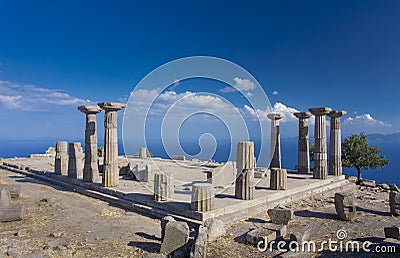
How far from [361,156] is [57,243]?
21086mm

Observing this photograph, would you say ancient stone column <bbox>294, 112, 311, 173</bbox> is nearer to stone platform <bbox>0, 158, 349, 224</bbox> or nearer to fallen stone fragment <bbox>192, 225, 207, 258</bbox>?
stone platform <bbox>0, 158, 349, 224</bbox>

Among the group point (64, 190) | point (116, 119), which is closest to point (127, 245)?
point (116, 119)

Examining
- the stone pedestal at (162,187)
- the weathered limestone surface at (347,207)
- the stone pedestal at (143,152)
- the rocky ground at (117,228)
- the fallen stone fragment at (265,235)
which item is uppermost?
the stone pedestal at (143,152)

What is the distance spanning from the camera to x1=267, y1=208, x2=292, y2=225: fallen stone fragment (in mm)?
9406

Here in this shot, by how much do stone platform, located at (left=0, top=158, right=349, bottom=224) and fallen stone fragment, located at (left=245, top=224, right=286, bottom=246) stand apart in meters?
1.71

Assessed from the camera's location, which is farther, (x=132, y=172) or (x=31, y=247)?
(x=132, y=172)

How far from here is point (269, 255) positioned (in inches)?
286

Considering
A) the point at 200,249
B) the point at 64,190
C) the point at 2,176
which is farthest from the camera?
the point at 2,176

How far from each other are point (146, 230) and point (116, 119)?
6390mm

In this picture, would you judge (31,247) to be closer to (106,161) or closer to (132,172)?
(106,161)

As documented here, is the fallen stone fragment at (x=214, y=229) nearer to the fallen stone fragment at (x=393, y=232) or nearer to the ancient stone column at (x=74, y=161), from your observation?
the fallen stone fragment at (x=393, y=232)

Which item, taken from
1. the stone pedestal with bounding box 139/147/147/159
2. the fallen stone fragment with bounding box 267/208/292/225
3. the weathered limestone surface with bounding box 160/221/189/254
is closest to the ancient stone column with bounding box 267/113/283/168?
the fallen stone fragment with bounding box 267/208/292/225

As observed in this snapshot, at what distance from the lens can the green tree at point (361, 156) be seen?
21.0 metres

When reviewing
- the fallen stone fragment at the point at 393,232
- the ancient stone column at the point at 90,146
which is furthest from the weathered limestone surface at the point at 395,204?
the ancient stone column at the point at 90,146
